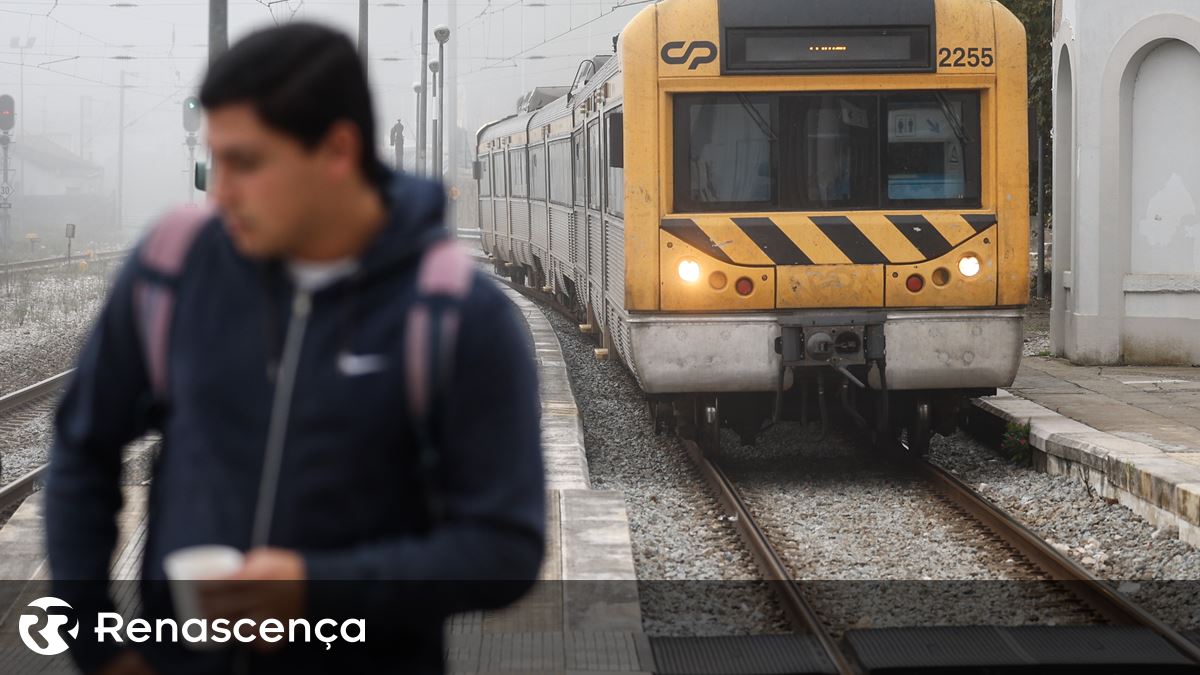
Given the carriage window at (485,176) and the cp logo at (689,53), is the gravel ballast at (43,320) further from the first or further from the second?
the cp logo at (689,53)

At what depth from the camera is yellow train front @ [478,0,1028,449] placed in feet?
32.1

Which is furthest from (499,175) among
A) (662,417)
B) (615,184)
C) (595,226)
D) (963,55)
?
(963,55)

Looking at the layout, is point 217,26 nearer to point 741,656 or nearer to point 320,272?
point 741,656

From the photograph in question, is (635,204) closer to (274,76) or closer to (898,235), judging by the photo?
(898,235)

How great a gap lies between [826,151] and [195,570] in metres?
8.28

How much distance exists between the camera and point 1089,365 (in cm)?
1477

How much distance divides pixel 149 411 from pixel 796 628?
4.71 metres

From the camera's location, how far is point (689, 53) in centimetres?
978

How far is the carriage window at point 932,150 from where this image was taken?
9.92 meters

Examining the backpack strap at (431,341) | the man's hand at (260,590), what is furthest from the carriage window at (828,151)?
the man's hand at (260,590)

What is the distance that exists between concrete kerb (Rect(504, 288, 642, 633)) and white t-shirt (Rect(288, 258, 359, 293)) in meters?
2.87

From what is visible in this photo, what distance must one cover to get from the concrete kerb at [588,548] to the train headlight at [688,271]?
1.21 metres

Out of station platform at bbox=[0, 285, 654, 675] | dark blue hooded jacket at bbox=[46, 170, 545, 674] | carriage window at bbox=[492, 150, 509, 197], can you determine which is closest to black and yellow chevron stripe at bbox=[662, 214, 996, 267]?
station platform at bbox=[0, 285, 654, 675]

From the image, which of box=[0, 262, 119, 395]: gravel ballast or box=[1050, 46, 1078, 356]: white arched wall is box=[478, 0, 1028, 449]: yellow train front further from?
box=[0, 262, 119, 395]: gravel ballast
